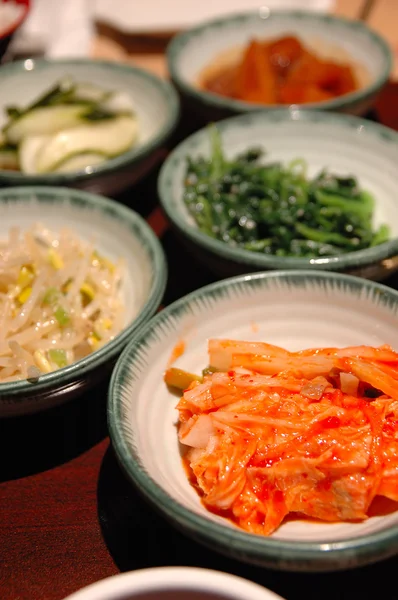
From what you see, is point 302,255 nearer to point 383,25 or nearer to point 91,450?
point 91,450

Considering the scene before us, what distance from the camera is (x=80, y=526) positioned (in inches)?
61.6

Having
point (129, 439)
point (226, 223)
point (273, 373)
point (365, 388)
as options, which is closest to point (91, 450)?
point (129, 439)

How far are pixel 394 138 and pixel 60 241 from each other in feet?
4.77

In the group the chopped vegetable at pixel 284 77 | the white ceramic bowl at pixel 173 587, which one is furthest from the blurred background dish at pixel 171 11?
the white ceramic bowl at pixel 173 587

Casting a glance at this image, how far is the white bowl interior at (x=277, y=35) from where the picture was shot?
3.36 m

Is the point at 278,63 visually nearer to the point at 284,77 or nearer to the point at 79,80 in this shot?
the point at 284,77

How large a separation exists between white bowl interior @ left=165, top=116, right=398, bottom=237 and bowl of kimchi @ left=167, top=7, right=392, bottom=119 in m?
0.15

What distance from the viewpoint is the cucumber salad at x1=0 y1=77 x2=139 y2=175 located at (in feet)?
8.80

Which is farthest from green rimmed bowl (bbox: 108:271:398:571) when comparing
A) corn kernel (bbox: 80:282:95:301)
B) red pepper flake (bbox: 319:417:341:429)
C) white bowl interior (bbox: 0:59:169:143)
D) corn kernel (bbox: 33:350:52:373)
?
white bowl interior (bbox: 0:59:169:143)

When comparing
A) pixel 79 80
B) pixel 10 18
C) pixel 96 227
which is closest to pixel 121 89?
pixel 79 80

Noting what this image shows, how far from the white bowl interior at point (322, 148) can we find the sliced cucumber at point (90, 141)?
1.35 feet

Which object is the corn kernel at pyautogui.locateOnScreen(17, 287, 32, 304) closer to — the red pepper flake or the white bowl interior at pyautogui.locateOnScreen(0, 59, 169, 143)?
the red pepper flake

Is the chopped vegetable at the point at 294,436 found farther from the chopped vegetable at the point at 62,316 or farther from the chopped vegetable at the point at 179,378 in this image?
the chopped vegetable at the point at 62,316

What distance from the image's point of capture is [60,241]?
88.8 inches
